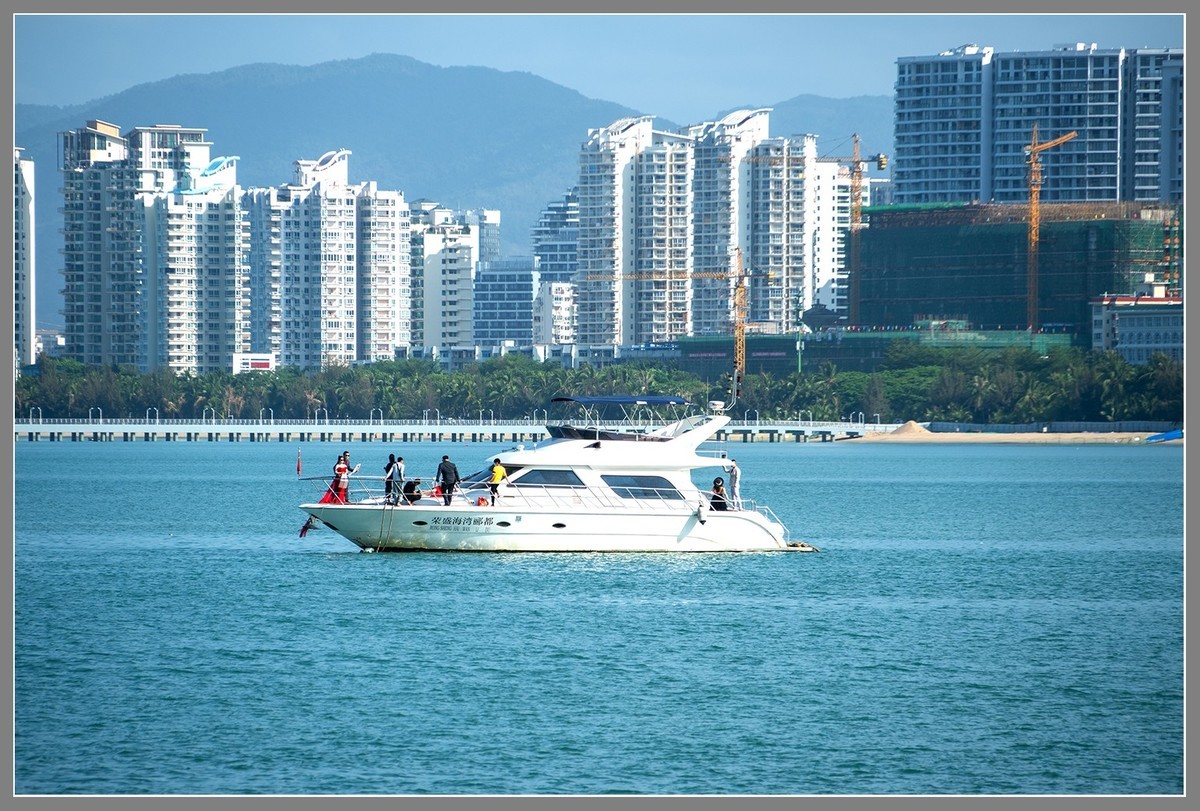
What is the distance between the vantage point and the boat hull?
36656mm

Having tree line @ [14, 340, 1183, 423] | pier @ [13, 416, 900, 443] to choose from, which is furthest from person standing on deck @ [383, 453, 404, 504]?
pier @ [13, 416, 900, 443]

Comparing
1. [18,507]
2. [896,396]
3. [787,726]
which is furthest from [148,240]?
[787,726]

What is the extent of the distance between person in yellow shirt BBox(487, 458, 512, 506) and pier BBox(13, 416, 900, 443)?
346ft

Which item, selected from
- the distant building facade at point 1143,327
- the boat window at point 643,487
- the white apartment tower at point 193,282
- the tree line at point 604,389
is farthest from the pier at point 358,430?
the boat window at point 643,487

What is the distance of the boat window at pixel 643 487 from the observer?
37250 mm

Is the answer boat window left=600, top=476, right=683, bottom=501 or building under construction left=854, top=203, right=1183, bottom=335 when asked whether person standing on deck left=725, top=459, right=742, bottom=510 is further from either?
building under construction left=854, top=203, right=1183, bottom=335

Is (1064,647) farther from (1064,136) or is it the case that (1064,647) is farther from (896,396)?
(1064,136)

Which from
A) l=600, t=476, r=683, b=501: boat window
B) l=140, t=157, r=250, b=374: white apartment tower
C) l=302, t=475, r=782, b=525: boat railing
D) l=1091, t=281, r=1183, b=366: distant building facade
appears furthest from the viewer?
l=140, t=157, r=250, b=374: white apartment tower

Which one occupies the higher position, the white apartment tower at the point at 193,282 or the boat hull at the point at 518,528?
the white apartment tower at the point at 193,282

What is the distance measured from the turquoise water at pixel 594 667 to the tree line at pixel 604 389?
311ft

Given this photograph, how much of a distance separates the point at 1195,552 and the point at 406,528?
19786 millimetres

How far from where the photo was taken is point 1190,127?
65.2 feet

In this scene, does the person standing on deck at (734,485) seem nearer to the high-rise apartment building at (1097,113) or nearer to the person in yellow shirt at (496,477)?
the person in yellow shirt at (496,477)

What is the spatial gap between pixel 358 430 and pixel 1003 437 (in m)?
50.6
